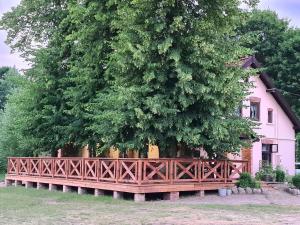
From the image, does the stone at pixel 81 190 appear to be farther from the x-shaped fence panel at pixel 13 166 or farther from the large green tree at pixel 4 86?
the large green tree at pixel 4 86

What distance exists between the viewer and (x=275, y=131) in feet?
112

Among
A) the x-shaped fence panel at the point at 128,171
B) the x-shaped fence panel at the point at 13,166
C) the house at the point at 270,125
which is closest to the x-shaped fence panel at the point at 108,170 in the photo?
the x-shaped fence panel at the point at 128,171

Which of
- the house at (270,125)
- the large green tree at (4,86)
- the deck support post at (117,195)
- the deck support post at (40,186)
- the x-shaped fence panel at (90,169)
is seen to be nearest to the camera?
the deck support post at (117,195)

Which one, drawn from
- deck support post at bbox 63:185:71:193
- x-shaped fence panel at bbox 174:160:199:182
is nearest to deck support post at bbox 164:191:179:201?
x-shaped fence panel at bbox 174:160:199:182

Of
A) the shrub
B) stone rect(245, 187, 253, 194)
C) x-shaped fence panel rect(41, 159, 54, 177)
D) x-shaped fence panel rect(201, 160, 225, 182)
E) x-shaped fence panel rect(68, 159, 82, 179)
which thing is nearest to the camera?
x-shaped fence panel rect(201, 160, 225, 182)

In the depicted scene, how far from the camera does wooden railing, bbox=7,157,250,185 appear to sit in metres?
19.3

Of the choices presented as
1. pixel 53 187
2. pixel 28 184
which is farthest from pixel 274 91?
pixel 28 184

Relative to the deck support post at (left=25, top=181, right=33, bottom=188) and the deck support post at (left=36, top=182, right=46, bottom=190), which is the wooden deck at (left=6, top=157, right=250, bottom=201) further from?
the deck support post at (left=25, top=181, right=33, bottom=188)

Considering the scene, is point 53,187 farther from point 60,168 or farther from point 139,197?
point 139,197

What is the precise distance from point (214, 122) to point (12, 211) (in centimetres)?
826

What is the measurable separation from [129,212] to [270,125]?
20.3 metres

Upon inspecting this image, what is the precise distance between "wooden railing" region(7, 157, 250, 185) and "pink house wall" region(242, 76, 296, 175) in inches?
322

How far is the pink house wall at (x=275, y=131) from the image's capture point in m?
32.0

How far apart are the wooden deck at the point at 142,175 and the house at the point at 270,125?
820cm
